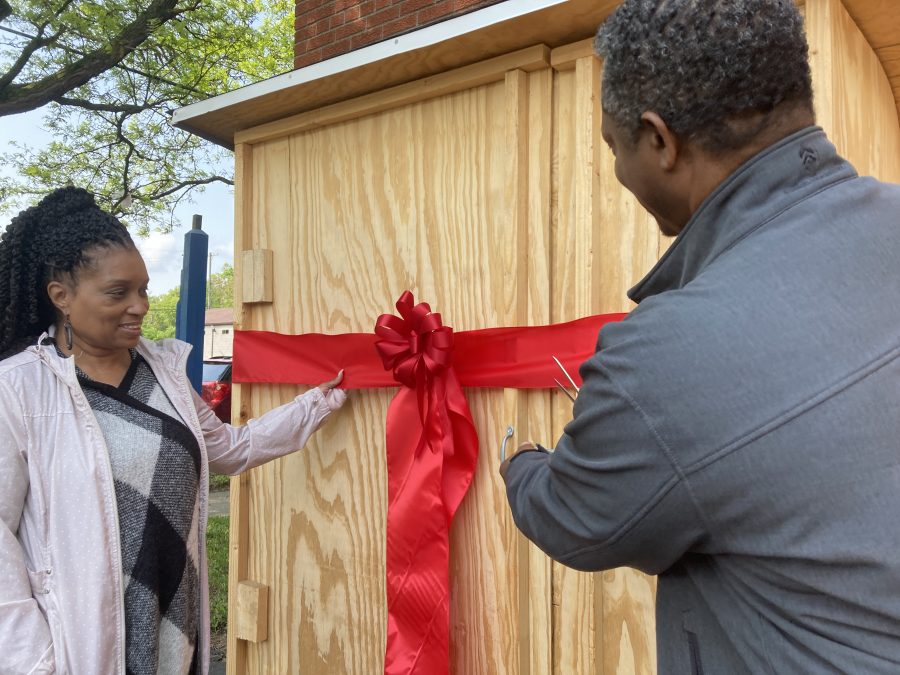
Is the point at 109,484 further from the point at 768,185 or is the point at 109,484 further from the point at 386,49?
the point at 768,185

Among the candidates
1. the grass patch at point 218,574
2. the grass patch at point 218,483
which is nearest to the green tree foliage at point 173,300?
the grass patch at point 218,483

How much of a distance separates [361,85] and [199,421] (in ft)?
4.54

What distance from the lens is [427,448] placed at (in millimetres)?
2471

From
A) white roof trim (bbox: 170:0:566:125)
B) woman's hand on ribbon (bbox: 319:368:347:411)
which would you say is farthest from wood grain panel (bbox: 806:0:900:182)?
woman's hand on ribbon (bbox: 319:368:347:411)

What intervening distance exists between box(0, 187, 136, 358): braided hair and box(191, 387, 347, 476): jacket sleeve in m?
0.57

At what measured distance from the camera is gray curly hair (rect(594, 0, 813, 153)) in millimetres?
1066

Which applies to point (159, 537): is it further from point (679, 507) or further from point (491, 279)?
point (679, 507)

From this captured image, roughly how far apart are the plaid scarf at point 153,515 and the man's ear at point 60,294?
0.24 metres

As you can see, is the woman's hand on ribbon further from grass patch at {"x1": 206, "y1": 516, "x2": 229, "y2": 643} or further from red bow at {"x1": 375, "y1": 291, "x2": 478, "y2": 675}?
grass patch at {"x1": 206, "y1": 516, "x2": 229, "y2": 643}

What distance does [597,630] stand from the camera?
2223mm

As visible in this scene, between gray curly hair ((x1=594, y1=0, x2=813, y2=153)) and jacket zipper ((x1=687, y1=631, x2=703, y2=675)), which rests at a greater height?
gray curly hair ((x1=594, y1=0, x2=813, y2=153))

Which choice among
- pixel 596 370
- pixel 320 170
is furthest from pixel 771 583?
pixel 320 170

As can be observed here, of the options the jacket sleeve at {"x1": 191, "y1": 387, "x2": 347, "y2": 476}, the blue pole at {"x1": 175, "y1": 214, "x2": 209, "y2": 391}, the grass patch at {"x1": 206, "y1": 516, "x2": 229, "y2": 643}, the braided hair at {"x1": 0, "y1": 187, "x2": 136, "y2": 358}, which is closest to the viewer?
the braided hair at {"x1": 0, "y1": 187, "x2": 136, "y2": 358}

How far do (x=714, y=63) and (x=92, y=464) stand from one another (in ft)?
6.19
